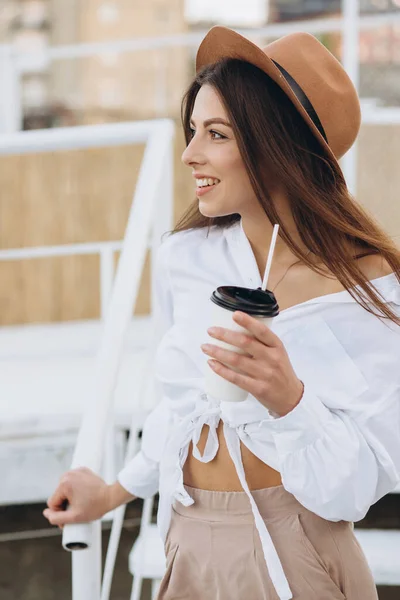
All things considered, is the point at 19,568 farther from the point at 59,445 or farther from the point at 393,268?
the point at 393,268

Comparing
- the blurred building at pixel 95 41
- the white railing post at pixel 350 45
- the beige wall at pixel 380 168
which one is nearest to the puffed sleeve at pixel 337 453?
the white railing post at pixel 350 45

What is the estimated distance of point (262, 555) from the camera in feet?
3.83

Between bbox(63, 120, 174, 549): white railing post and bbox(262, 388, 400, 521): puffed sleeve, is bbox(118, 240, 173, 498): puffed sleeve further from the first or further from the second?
bbox(262, 388, 400, 521): puffed sleeve

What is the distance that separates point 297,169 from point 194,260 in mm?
215

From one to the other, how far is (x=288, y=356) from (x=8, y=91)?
3.86 meters

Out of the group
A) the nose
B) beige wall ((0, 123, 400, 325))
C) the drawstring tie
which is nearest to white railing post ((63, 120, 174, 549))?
the drawstring tie

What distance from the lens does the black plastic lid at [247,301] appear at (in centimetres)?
96

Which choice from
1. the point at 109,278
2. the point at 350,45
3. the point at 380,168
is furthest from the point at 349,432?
the point at 380,168

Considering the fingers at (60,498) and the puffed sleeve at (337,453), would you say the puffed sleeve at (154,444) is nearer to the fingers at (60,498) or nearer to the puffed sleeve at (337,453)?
the fingers at (60,498)

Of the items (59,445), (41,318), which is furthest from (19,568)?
(41,318)

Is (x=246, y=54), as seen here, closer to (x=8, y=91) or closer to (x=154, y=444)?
(x=154, y=444)

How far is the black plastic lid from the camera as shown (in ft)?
3.14

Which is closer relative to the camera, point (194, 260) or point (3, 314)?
point (194, 260)

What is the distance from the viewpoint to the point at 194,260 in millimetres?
1306
